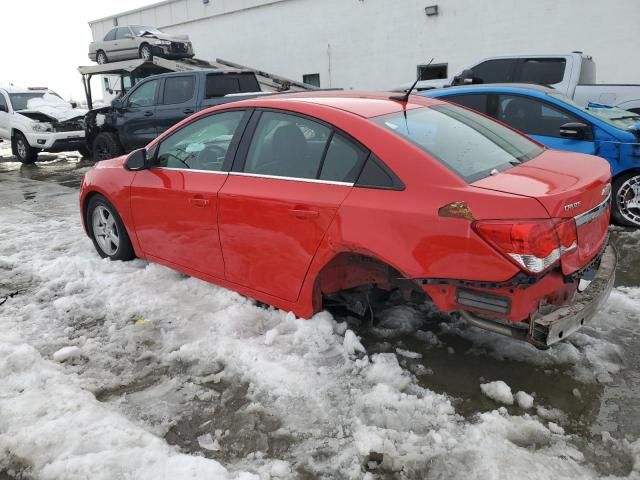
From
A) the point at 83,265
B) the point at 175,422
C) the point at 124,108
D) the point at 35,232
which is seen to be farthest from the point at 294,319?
the point at 124,108

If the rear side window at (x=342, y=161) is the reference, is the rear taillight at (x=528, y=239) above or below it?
below

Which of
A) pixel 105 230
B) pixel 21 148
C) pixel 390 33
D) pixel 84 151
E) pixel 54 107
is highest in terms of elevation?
pixel 390 33

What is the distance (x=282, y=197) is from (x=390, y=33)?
1492cm

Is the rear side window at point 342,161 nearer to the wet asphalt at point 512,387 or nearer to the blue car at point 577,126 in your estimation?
the wet asphalt at point 512,387

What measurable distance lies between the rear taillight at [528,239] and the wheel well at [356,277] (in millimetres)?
619

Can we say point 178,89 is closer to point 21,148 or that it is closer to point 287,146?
point 21,148

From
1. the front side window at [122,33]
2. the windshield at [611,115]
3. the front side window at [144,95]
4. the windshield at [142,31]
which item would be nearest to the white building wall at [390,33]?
the windshield at [142,31]

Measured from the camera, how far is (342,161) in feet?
10.1

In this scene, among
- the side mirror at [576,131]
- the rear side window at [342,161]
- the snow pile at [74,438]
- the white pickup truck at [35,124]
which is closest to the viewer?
the snow pile at [74,438]

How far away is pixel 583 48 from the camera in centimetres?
1273

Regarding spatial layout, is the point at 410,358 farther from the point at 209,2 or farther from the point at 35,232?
the point at 209,2

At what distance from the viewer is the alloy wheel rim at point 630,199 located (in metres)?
5.63

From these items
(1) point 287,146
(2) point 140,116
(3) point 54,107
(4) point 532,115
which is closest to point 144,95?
(2) point 140,116

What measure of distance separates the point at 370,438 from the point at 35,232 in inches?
212
